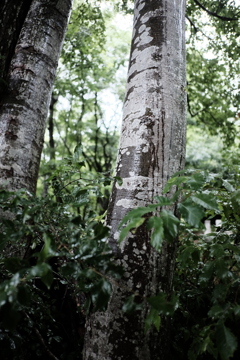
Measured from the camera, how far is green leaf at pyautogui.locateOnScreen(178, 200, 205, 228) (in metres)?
0.81

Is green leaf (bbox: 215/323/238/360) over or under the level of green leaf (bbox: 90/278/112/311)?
under

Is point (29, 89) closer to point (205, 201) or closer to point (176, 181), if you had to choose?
point (176, 181)

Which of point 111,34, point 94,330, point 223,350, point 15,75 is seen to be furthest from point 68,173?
point 111,34

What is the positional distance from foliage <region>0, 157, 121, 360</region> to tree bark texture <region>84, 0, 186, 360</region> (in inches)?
5.0

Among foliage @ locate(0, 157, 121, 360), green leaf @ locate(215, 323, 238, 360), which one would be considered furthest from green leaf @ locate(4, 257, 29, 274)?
green leaf @ locate(215, 323, 238, 360)

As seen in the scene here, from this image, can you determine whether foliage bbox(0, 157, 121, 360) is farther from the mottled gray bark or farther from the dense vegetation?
the mottled gray bark

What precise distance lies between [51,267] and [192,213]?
85cm

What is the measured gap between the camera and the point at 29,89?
2.19 metres

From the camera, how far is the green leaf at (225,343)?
2.58 ft

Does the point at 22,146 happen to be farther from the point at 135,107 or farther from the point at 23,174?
the point at 135,107

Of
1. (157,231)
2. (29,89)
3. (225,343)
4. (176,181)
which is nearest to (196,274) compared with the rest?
(225,343)

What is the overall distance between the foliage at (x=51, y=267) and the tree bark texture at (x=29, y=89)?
0.43 metres

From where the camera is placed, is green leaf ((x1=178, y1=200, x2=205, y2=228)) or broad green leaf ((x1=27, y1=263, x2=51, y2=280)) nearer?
broad green leaf ((x1=27, y1=263, x2=51, y2=280))

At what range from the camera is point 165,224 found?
0.81m
